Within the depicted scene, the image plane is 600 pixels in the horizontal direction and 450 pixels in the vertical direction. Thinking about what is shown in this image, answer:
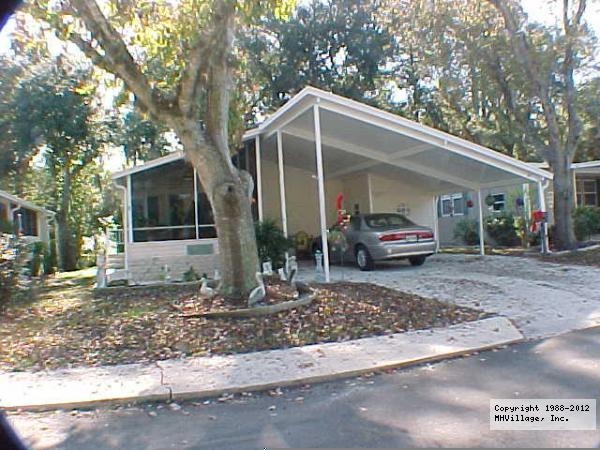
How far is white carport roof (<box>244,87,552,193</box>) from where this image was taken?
1137cm

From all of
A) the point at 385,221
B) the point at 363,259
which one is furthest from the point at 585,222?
the point at 363,259

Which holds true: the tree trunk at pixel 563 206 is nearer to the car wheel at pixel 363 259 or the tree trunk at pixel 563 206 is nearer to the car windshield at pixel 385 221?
the car windshield at pixel 385 221

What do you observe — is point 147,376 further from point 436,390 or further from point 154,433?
point 436,390

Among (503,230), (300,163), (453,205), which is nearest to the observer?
(300,163)

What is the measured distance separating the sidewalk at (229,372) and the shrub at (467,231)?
16380mm

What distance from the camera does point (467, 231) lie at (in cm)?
2278

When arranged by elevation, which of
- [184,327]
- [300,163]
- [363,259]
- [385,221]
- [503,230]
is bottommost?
[184,327]

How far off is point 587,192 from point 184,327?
22.6m

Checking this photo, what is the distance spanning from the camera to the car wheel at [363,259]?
13.2m

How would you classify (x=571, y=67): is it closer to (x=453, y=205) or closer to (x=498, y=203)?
(x=498, y=203)

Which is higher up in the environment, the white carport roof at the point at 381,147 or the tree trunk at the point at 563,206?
the white carport roof at the point at 381,147

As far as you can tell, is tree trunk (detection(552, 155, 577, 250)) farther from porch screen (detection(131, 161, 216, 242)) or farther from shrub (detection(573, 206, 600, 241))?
porch screen (detection(131, 161, 216, 242))

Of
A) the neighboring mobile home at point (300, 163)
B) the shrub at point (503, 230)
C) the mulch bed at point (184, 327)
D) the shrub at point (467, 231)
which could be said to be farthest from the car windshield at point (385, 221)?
the shrub at point (467, 231)

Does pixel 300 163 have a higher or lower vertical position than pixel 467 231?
higher
